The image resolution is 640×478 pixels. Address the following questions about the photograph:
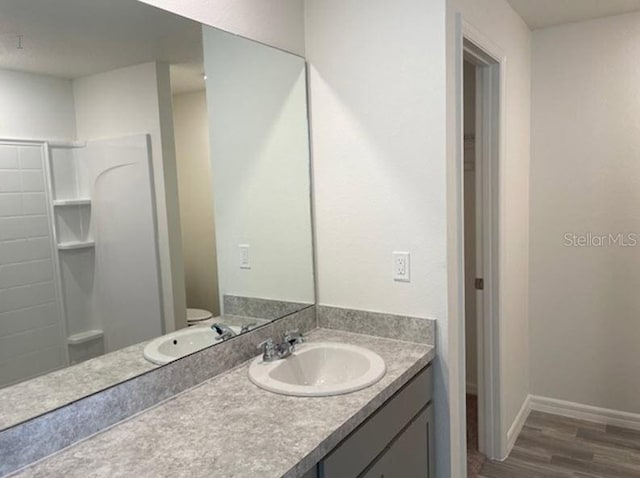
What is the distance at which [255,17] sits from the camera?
183 centimetres

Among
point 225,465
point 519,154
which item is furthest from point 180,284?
point 519,154

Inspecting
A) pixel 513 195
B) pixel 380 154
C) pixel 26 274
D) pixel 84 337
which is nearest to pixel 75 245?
pixel 26 274

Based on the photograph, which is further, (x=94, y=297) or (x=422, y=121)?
(x=422, y=121)

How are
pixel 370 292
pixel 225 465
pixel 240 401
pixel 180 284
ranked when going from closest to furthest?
1. pixel 225 465
2. pixel 240 401
3. pixel 180 284
4. pixel 370 292

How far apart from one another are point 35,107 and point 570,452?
115 inches

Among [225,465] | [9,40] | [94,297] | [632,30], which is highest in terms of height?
[632,30]

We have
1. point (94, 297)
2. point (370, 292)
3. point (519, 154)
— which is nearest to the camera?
point (94, 297)

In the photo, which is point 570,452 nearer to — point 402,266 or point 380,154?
point 402,266

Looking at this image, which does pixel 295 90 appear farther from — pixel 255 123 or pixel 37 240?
pixel 37 240

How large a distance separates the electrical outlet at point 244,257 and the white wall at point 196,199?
16cm

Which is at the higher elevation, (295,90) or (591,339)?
(295,90)

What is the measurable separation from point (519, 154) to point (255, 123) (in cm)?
161

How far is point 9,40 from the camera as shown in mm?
1136

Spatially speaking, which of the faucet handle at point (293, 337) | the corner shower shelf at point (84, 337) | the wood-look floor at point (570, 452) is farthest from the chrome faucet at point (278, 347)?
the wood-look floor at point (570, 452)
